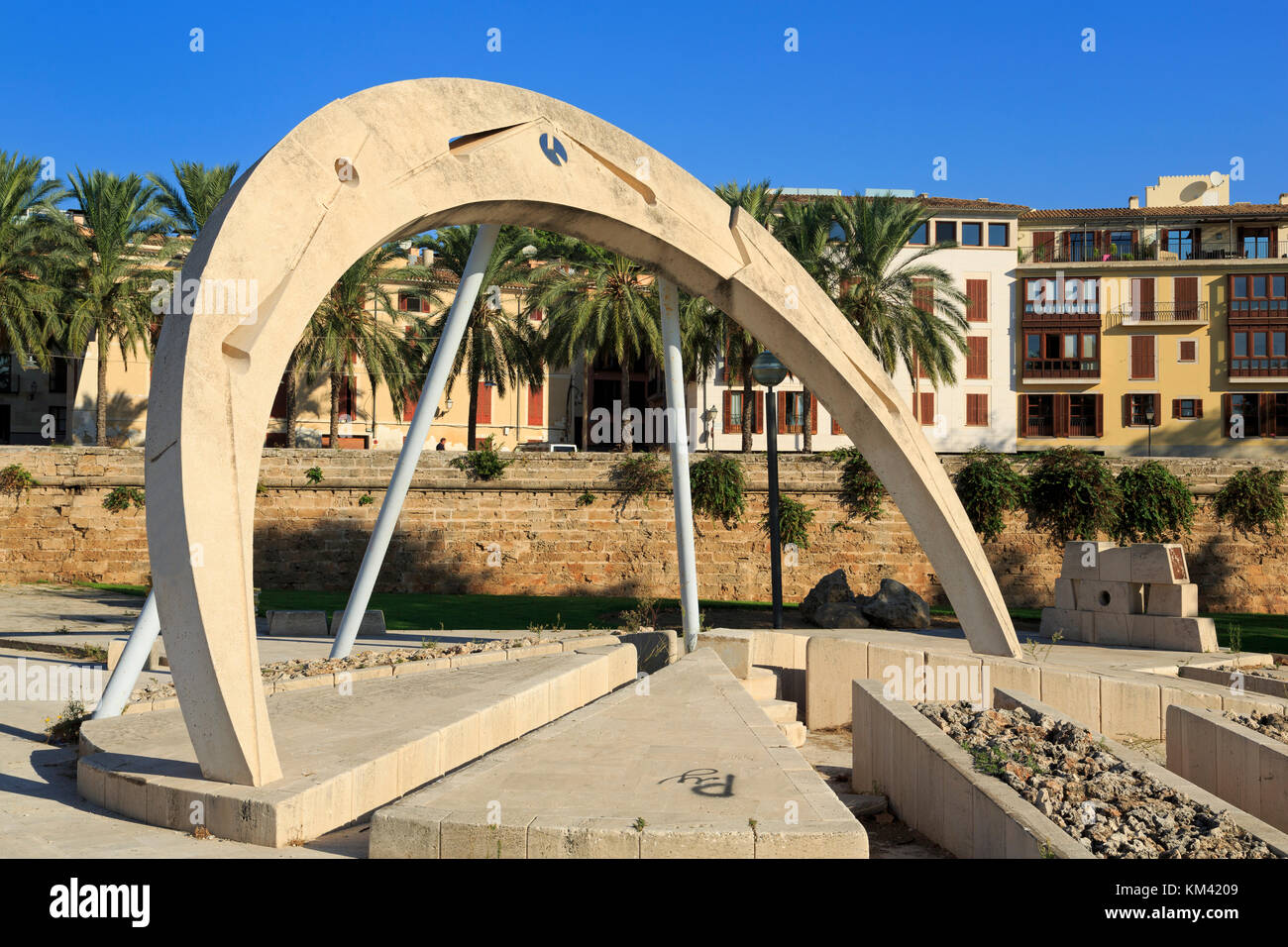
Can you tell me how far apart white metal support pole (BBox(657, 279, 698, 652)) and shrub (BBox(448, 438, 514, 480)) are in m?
16.2

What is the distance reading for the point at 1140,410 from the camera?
44312 mm

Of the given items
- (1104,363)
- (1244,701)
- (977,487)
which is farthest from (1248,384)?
(1244,701)

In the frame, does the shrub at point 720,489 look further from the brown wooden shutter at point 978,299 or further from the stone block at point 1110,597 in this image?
the brown wooden shutter at point 978,299

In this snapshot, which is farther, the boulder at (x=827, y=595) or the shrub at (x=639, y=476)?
the shrub at (x=639, y=476)

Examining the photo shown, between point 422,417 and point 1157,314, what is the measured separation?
41456 mm

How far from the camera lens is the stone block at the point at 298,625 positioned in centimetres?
1547

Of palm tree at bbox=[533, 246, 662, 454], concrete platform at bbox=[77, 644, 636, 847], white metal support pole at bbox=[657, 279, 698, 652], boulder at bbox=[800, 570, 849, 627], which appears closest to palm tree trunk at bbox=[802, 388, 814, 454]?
palm tree at bbox=[533, 246, 662, 454]

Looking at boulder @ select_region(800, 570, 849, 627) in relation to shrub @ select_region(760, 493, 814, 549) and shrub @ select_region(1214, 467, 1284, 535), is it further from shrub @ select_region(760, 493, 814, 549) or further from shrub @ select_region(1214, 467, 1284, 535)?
shrub @ select_region(1214, 467, 1284, 535)

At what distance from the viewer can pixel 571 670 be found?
994 centimetres

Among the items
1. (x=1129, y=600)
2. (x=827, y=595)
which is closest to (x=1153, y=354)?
(x=827, y=595)

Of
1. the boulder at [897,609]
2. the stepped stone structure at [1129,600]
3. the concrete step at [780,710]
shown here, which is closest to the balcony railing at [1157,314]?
the boulder at [897,609]

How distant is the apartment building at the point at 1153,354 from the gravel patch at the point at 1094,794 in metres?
39.0

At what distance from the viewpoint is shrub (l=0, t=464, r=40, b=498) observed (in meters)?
27.2

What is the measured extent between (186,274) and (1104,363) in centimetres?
4402
